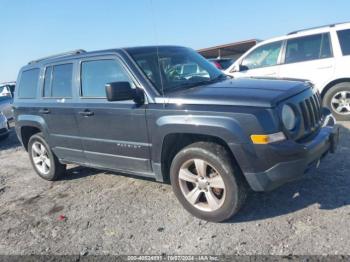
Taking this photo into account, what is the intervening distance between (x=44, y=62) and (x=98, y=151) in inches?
78.1

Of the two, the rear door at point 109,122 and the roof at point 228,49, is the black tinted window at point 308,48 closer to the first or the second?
the rear door at point 109,122

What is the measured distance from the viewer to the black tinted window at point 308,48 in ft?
23.9

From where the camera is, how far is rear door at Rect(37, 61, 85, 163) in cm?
486

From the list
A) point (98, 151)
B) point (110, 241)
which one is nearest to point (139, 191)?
point (98, 151)

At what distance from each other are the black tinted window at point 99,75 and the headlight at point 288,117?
6.07 feet

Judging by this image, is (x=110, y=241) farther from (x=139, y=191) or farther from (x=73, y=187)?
(x=73, y=187)

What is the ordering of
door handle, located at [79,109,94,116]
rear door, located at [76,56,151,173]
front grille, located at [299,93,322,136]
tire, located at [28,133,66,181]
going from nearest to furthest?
front grille, located at [299,93,322,136], rear door, located at [76,56,151,173], door handle, located at [79,109,94,116], tire, located at [28,133,66,181]

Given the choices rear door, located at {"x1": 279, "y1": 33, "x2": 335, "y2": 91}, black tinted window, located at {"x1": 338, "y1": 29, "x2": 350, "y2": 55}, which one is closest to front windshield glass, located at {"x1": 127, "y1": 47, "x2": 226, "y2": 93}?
rear door, located at {"x1": 279, "y1": 33, "x2": 335, "y2": 91}

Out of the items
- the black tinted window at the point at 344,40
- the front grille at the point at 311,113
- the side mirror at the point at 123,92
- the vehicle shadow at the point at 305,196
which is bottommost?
the vehicle shadow at the point at 305,196

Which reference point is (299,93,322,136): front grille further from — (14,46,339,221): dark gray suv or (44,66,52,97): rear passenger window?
(44,66,52,97): rear passenger window

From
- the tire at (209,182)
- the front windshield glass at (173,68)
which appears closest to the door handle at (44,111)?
the front windshield glass at (173,68)

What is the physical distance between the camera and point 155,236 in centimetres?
360

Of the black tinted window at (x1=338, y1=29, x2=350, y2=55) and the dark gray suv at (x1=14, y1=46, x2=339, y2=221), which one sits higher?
the black tinted window at (x1=338, y1=29, x2=350, y2=55)

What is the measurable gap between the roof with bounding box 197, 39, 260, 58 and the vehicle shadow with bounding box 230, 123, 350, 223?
23423mm
